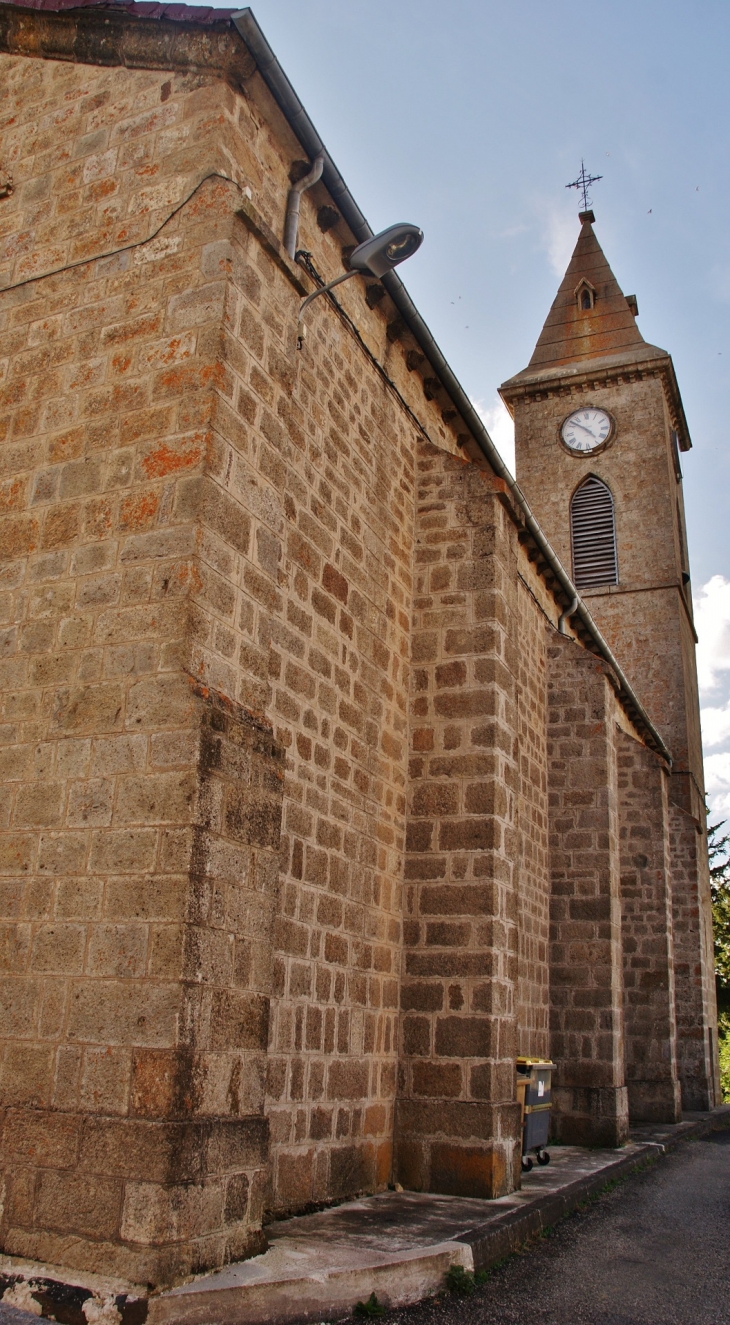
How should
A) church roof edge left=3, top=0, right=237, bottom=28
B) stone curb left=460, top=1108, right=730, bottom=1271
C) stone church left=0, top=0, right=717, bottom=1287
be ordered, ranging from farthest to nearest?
church roof edge left=3, top=0, right=237, bottom=28 → stone curb left=460, top=1108, right=730, bottom=1271 → stone church left=0, top=0, right=717, bottom=1287

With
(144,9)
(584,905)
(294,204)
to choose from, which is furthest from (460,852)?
(144,9)

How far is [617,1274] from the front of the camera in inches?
208

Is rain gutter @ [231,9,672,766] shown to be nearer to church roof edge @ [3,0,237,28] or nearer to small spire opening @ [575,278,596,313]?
church roof edge @ [3,0,237,28]

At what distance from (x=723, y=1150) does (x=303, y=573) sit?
9.56 m

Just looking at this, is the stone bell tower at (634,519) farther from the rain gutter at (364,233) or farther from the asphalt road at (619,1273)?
the asphalt road at (619,1273)

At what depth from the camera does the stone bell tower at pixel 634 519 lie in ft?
59.2

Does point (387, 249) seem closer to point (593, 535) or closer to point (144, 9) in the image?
point (144, 9)

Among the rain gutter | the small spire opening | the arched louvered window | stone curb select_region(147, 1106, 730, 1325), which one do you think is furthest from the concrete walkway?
the small spire opening

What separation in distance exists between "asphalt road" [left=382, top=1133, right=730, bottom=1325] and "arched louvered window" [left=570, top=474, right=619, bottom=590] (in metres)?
14.6

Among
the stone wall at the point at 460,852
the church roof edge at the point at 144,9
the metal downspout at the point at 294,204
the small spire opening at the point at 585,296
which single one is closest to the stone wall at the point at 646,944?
the stone wall at the point at 460,852

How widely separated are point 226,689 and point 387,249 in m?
3.10

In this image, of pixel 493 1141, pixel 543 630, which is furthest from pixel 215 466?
pixel 543 630

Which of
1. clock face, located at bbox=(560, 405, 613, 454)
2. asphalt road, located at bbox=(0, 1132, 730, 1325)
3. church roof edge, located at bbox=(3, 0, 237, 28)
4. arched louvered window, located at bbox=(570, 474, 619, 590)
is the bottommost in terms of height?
asphalt road, located at bbox=(0, 1132, 730, 1325)

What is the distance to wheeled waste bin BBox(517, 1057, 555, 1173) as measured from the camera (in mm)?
7758
